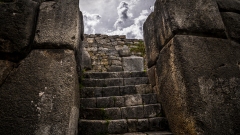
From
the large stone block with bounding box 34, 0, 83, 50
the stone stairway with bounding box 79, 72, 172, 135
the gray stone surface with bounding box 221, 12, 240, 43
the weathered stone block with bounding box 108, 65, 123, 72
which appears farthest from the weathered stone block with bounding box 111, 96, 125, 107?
the weathered stone block with bounding box 108, 65, 123, 72

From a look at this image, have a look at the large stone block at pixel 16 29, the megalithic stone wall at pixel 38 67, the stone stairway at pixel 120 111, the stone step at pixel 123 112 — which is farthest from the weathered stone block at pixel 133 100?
the large stone block at pixel 16 29

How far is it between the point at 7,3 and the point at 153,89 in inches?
101

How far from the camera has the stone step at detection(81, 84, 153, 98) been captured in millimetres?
2709

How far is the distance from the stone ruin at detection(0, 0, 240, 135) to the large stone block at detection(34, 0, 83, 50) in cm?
1

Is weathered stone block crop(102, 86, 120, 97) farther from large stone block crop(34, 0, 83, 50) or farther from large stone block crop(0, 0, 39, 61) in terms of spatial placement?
large stone block crop(0, 0, 39, 61)

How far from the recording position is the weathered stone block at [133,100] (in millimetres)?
2565

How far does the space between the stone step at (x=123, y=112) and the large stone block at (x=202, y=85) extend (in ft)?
0.87

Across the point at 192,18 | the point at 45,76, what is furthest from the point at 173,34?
the point at 45,76

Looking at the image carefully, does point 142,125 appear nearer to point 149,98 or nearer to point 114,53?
point 149,98

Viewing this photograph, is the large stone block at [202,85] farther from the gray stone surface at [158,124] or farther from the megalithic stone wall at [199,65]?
the gray stone surface at [158,124]

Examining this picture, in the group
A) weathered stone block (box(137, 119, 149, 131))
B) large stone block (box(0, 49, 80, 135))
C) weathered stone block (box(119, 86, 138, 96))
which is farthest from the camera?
weathered stone block (box(119, 86, 138, 96))

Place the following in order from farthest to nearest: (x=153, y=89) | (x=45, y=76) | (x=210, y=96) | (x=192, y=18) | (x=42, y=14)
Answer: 1. (x=153, y=89)
2. (x=192, y=18)
3. (x=42, y=14)
4. (x=210, y=96)
5. (x=45, y=76)

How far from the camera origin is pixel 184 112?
1.73m

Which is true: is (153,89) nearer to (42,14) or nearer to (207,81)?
(207,81)
